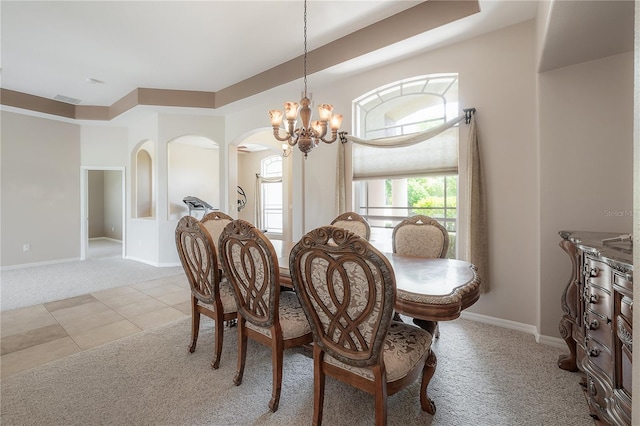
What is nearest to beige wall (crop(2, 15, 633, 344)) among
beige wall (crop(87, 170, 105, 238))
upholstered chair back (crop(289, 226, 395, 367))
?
upholstered chair back (crop(289, 226, 395, 367))

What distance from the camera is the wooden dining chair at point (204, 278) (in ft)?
6.39

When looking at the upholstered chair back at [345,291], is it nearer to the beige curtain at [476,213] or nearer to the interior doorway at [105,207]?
the beige curtain at [476,213]

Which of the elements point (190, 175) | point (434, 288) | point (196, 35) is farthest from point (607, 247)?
point (190, 175)

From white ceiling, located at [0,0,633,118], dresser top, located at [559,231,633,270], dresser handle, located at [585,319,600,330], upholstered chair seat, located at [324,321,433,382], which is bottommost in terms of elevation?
upholstered chair seat, located at [324,321,433,382]

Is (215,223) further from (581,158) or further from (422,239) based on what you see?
(581,158)

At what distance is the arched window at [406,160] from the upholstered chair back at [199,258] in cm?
230

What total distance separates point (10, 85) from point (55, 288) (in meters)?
3.60

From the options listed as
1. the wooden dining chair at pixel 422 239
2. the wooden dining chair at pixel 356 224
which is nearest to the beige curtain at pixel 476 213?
the wooden dining chair at pixel 422 239

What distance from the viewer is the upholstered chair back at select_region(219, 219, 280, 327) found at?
5.08 feet

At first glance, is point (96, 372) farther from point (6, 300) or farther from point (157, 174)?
point (157, 174)

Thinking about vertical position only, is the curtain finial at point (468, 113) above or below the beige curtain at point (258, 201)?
above

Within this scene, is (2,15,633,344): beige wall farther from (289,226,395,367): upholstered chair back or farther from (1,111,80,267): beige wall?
(1,111,80,267): beige wall

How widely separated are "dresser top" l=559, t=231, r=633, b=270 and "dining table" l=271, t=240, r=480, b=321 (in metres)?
0.57

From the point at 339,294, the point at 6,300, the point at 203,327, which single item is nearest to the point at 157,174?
the point at 6,300
